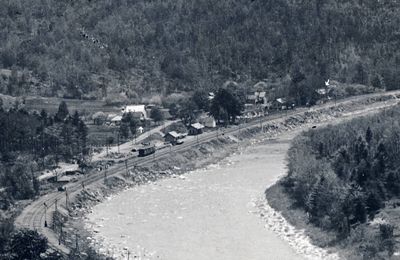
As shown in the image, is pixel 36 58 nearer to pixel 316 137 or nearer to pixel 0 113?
pixel 0 113

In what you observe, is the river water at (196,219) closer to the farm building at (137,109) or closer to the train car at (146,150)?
the train car at (146,150)

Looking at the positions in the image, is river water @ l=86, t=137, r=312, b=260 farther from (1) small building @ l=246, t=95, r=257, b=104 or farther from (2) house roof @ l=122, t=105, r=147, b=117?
(1) small building @ l=246, t=95, r=257, b=104

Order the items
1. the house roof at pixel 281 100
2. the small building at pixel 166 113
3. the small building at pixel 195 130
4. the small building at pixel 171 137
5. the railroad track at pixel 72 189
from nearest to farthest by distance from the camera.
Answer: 1. the railroad track at pixel 72 189
2. the small building at pixel 171 137
3. the small building at pixel 195 130
4. the small building at pixel 166 113
5. the house roof at pixel 281 100

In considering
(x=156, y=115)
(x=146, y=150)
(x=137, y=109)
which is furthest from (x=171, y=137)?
(x=137, y=109)

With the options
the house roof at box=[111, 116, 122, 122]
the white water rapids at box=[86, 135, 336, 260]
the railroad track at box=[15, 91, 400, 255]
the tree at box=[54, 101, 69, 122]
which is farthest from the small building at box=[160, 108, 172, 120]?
the white water rapids at box=[86, 135, 336, 260]

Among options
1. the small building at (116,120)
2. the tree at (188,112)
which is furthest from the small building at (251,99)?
the small building at (116,120)

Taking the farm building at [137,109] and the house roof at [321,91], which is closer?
the farm building at [137,109]
